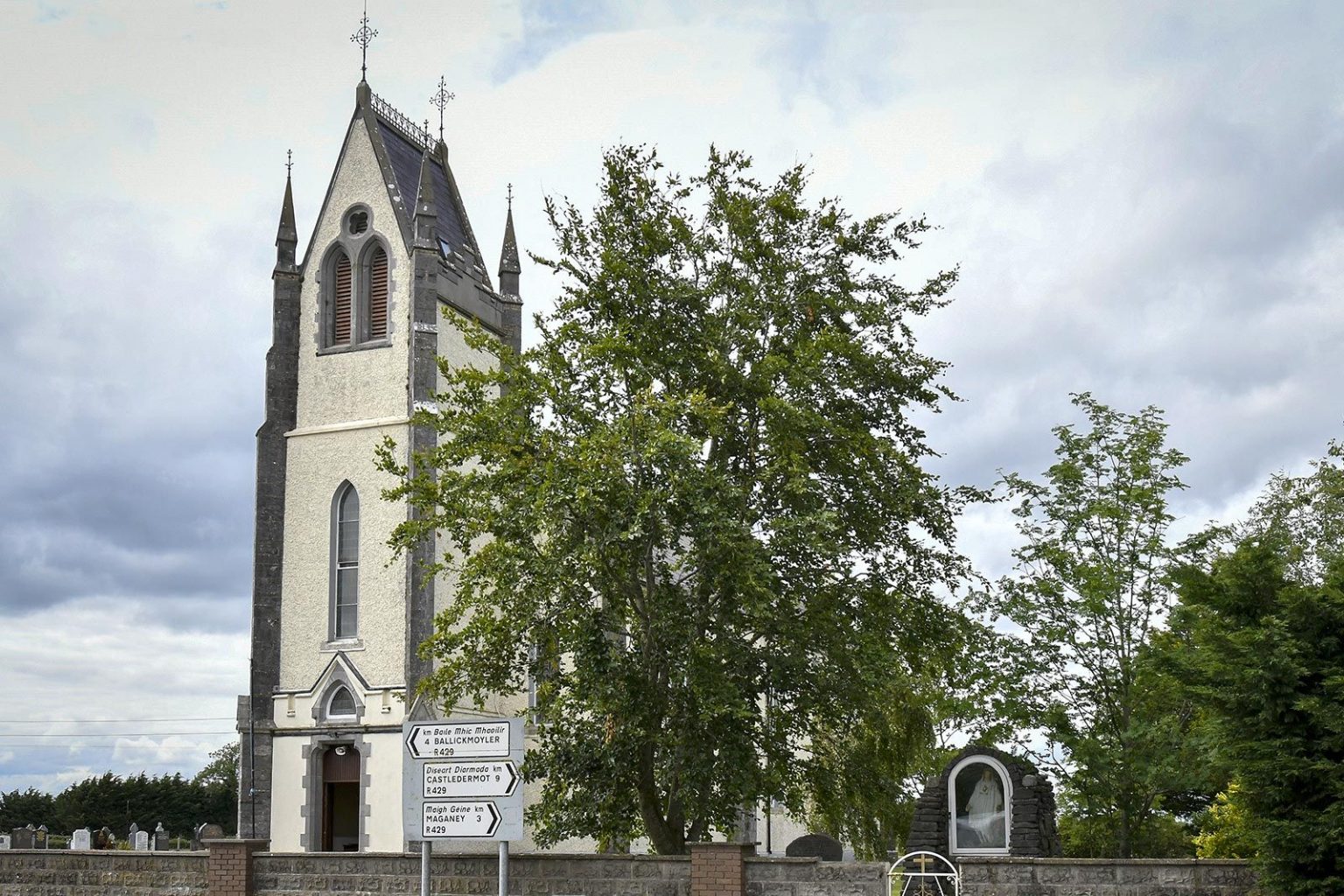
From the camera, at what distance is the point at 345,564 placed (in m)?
31.7

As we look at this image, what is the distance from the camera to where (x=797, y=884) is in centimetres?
1717

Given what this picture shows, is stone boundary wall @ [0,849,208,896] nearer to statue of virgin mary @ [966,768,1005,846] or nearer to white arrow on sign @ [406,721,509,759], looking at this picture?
white arrow on sign @ [406,721,509,759]

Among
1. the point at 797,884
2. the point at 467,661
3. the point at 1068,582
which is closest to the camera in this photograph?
the point at 797,884

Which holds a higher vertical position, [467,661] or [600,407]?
[600,407]

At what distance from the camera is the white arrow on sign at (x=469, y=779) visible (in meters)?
16.6

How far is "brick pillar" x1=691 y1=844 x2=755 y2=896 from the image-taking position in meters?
17.2

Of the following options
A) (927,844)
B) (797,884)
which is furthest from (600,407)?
(927,844)

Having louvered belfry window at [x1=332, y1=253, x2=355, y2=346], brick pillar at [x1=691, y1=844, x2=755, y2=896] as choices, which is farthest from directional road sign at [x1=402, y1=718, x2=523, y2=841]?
louvered belfry window at [x1=332, y1=253, x2=355, y2=346]

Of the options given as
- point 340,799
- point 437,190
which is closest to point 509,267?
point 437,190

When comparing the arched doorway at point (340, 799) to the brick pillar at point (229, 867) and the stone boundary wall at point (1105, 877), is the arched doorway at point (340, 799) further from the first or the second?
the stone boundary wall at point (1105, 877)

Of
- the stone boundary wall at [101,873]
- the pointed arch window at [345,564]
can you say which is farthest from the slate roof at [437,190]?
the stone boundary wall at [101,873]

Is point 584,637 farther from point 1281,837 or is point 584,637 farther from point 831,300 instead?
point 1281,837

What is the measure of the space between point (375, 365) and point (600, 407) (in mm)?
12089

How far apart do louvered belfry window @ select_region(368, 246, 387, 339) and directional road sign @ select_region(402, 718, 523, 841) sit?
17298 mm
